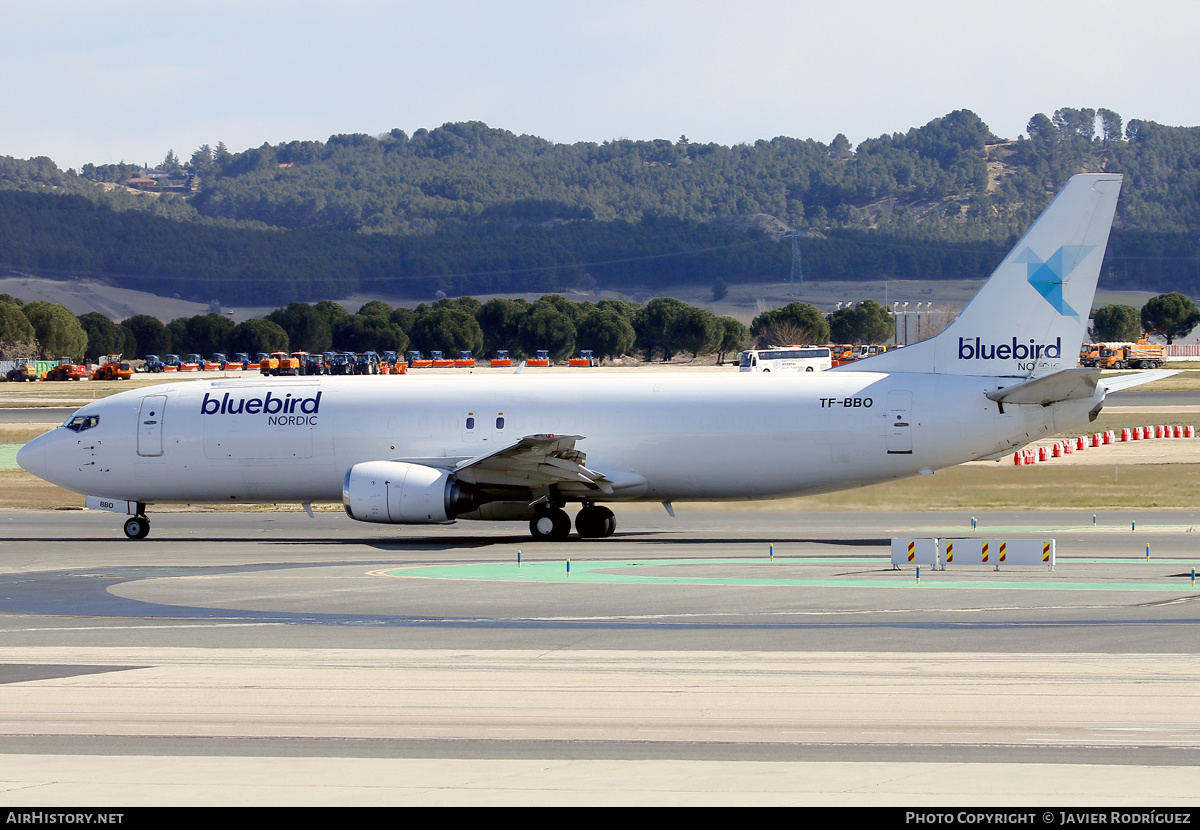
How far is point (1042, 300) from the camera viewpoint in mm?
31250

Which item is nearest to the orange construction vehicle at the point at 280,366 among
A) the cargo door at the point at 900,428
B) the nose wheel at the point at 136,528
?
the nose wheel at the point at 136,528

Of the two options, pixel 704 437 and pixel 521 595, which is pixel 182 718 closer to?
pixel 521 595

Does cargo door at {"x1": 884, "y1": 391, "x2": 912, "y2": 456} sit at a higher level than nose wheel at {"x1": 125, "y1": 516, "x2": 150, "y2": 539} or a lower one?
higher

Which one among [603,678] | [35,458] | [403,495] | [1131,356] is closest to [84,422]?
[35,458]

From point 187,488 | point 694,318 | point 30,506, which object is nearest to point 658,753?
point 187,488

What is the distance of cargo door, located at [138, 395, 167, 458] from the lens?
112ft

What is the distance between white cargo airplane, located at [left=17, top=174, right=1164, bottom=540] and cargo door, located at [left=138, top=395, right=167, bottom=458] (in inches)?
2.0

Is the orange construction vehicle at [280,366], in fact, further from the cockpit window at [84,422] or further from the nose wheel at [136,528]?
the nose wheel at [136,528]

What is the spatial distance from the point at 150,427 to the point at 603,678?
2225 centimetres

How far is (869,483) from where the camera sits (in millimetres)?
31906

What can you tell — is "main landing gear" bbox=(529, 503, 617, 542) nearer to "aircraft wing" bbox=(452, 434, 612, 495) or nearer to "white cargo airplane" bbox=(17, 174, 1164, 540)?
"white cargo airplane" bbox=(17, 174, 1164, 540)

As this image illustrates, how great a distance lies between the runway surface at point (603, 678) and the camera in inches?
Result: 428

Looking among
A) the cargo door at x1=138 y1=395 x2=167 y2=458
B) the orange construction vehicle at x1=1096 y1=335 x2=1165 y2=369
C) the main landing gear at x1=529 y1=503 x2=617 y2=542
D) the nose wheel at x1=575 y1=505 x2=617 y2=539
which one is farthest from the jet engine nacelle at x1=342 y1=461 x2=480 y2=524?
the orange construction vehicle at x1=1096 y1=335 x2=1165 y2=369

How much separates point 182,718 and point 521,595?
9.94m
